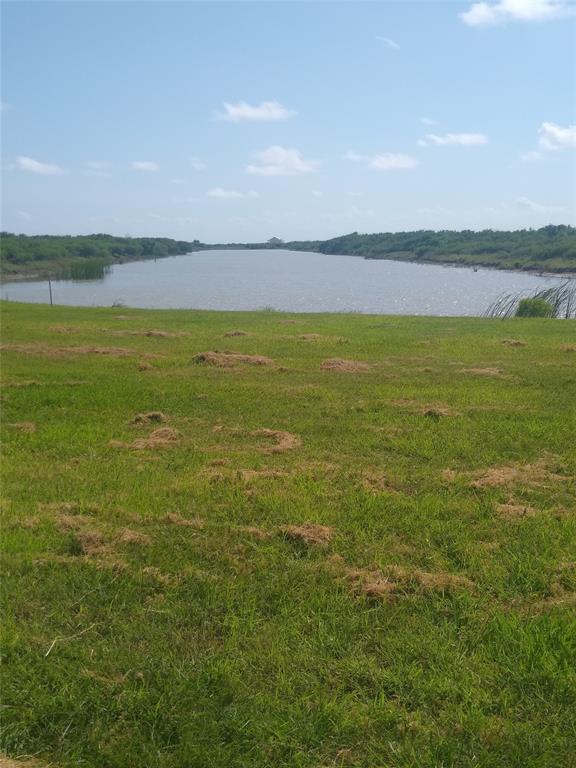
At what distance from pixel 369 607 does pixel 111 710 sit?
178cm

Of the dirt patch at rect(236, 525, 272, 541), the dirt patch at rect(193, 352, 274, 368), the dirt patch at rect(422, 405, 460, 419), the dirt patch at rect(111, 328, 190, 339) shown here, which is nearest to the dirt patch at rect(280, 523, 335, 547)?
the dirt patch at rect(236, 525, 272, 541)

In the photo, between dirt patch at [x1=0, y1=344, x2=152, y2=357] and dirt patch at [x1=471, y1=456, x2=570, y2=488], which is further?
dirt patch at [x1=0, y1=344, x2=152, y2=357]

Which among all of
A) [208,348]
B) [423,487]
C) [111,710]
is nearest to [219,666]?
[111,710]

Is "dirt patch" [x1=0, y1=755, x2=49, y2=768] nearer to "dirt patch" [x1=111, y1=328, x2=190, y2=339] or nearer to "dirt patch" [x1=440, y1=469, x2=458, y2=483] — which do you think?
"dirt patch" [x1=440, y1=469, x2=458, y2=483]

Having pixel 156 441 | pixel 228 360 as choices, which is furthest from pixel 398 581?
pixel 228 360

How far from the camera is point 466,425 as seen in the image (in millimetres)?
8883

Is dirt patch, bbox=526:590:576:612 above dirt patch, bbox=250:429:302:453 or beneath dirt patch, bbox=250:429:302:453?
beneath

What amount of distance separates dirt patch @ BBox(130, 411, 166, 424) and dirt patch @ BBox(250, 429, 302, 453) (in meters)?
1.51

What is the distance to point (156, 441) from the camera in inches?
320

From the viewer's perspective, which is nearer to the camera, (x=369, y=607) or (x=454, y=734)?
(x=454, y=734)

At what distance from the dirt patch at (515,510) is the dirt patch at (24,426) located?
5975 mm

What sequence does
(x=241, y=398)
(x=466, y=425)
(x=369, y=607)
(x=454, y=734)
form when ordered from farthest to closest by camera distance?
(x=241, y=398) < (x=466, y=425) < (x=369, y=607) < (x=454, y=734)

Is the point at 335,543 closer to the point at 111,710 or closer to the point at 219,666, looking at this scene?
the point at 219,666

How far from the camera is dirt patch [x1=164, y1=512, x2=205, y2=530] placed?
18.2 feet
